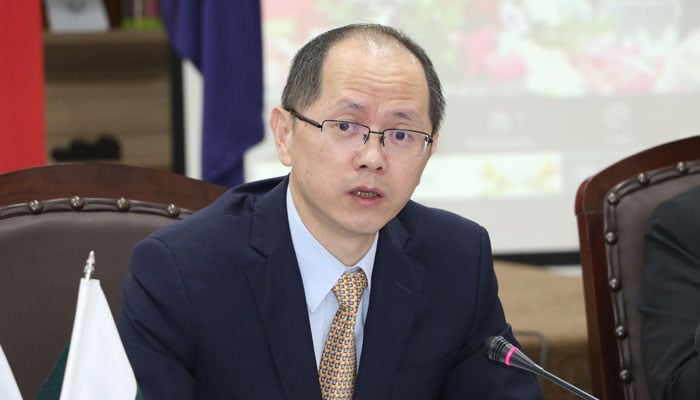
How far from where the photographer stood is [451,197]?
480 cm

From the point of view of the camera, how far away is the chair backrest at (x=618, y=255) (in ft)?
6.79

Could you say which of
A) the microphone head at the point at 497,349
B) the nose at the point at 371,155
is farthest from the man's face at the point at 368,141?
the microphone head at the point at 497,349

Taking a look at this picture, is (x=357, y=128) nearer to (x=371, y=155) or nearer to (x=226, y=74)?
(x=371, y=155)

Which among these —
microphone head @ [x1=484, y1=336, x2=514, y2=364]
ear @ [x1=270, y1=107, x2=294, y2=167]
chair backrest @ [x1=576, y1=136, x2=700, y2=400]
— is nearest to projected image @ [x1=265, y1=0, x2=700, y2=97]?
chair backrest @ [x1=576, y1=136, x2=700, y2=400]

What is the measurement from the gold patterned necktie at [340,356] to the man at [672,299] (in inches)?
23.5

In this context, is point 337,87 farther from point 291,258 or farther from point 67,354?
point 67,354

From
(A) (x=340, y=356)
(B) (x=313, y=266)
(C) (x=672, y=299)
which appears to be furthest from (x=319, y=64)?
(C) (x=672, y=299)

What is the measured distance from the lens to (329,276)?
1.84m

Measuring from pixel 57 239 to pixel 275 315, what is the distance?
402mm

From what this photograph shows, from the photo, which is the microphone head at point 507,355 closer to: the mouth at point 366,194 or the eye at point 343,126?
the mouth at point 366,194

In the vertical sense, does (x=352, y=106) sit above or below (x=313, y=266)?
above

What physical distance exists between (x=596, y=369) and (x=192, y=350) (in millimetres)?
813

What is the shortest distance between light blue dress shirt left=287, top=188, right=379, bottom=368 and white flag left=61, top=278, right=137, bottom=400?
1.79 feet

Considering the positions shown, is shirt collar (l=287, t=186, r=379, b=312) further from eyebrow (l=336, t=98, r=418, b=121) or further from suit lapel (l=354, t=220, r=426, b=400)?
eyebrow (l=336, t=98, r=418, b=121)
